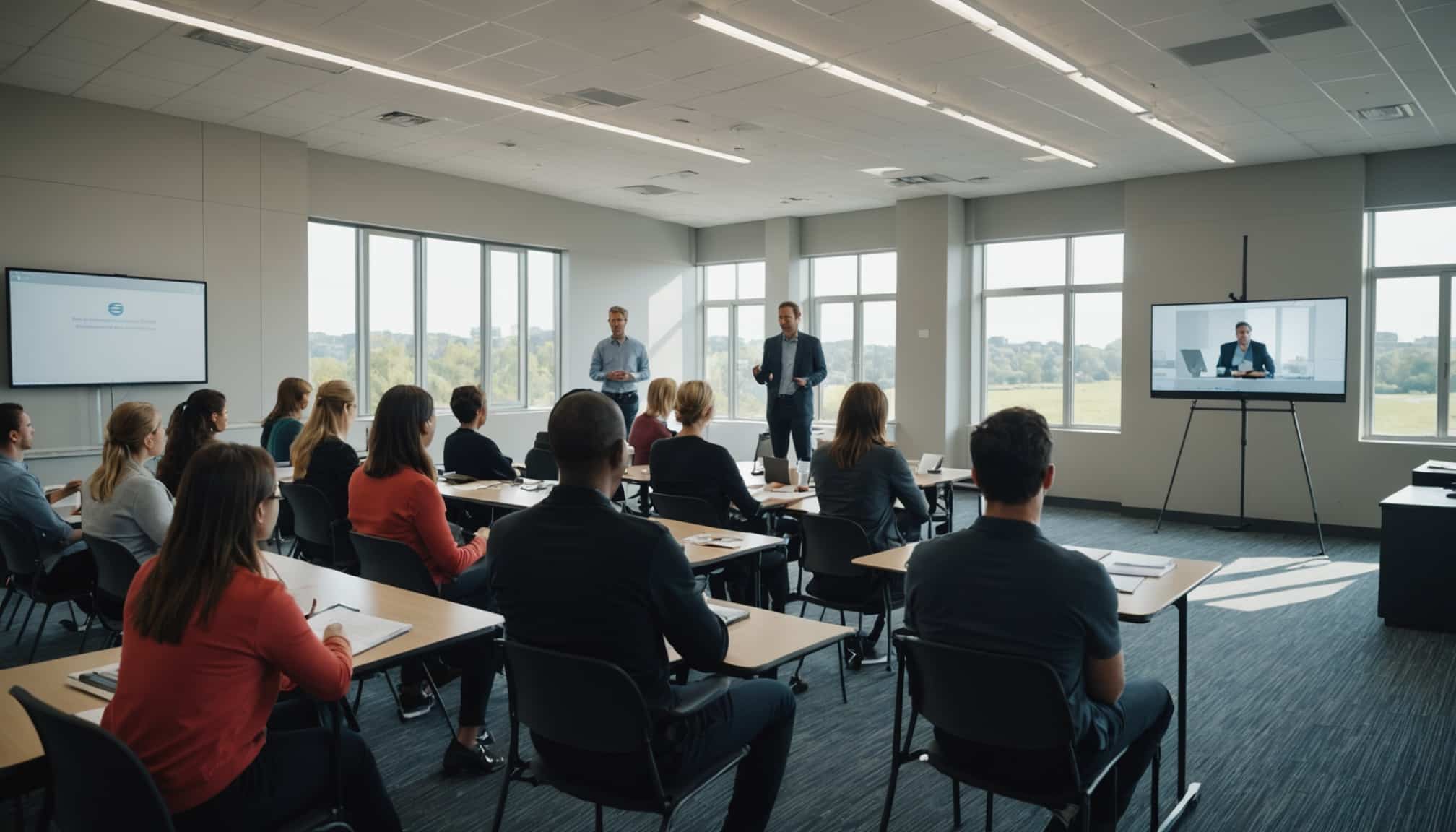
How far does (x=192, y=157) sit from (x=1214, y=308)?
28.3 feet

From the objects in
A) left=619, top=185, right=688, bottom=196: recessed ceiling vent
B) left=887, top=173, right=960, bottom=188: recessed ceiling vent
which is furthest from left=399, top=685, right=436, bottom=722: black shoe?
left=887, top=173, right=960, bottom=188: recessed ceiling vent

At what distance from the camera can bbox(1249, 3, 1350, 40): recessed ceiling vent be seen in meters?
4.83

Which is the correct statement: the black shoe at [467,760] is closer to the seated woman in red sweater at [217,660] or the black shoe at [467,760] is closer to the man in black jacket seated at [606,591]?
the man in black jacket seated at [606,591]

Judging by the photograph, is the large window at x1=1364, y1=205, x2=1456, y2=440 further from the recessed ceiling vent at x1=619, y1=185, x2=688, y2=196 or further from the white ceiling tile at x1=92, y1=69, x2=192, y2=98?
the white ceiling tile at x1=92, y1=69, x2=192, y2=98

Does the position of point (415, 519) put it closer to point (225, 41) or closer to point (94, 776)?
point (94, 776)

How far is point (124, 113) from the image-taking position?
6938 mm

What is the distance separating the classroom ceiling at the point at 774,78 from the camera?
16.3 ft

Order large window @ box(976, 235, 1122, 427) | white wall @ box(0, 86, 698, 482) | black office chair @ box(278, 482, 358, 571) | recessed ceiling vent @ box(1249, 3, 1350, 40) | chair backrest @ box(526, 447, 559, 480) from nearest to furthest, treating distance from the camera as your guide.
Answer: black office chair @ box(278, 482, 358, 571)
recessed ceiling vent @ box(1249, 3, 1350, 40)
chair backrest @ box(526, 447, 559, 480)
white wall @ box(0, 86, 698, 482)
large window @ box(976, 235, 1122, 427)

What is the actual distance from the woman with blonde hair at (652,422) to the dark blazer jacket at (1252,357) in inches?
200

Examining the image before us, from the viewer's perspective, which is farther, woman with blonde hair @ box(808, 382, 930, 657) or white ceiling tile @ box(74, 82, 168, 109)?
white ceiling tile @ box(74, 82, 168, 109)

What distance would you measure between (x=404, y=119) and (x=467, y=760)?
5530 mm

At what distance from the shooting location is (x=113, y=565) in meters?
3.42

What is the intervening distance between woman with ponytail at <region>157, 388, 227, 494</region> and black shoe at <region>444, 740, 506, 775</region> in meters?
1.61

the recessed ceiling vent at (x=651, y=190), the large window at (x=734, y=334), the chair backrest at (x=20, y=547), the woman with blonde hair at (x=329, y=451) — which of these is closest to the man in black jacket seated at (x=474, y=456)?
the woman with blonde hair at (x=329, y=451)
